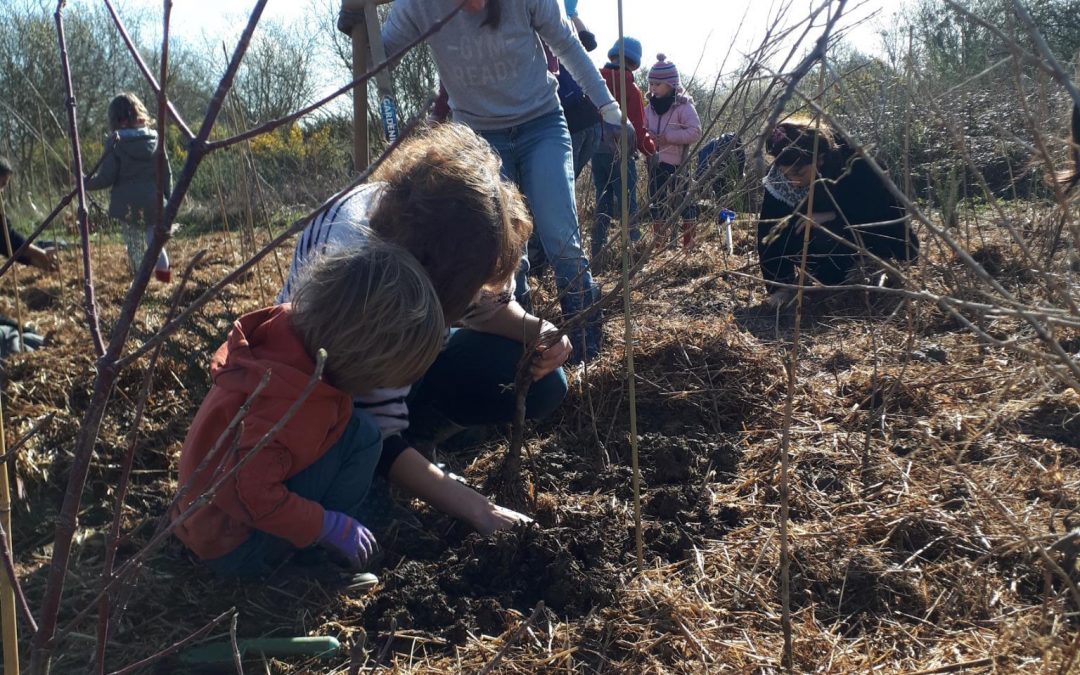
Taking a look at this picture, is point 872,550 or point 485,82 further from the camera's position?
point 485,82

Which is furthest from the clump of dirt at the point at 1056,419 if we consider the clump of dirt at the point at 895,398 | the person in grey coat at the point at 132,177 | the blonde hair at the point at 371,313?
the person in grey coat at the point at 132,177

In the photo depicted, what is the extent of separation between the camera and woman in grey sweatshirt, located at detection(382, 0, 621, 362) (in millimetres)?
2896

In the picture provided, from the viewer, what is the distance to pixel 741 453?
2270 mm

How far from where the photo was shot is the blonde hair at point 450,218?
1.75 metres

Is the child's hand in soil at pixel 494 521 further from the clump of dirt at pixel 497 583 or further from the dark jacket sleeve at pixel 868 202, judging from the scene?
the dark jacket sleeve at pixel 868 202

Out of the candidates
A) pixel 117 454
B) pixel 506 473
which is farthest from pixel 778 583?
pixel 117 454

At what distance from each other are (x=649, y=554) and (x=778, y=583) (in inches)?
10.9

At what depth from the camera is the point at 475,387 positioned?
7.50 ft

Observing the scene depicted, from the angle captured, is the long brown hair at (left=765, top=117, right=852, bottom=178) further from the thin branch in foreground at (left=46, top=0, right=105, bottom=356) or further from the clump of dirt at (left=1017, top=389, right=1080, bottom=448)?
the thin branch in foreground at (left=46, top=0, right=105, bottom=356)

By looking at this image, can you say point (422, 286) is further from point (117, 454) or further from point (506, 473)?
point (117, 454)

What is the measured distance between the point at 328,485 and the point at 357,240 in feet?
1.72

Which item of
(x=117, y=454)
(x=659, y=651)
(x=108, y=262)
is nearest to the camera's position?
(x=659, y=651)

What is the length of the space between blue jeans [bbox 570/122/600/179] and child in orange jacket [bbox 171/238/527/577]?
2.19m

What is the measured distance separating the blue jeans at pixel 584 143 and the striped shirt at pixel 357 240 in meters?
1.74
